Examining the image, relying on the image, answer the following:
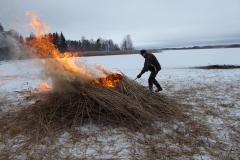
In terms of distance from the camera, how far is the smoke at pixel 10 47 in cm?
640

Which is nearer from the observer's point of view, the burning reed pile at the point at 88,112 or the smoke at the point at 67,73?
the burning reed pile at the point at 88,112

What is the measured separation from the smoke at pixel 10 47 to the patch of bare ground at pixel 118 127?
252 cm

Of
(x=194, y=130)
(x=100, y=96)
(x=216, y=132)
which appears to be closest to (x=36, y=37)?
(x=100, y=96)

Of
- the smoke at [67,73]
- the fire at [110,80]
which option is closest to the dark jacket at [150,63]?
the fire at [110,80]

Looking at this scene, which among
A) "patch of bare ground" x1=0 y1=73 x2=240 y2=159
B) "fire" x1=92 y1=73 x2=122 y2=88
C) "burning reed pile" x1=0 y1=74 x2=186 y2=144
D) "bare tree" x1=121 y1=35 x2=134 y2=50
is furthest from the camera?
"bare tree" x1=121 y1=35 x2=134 y2=50

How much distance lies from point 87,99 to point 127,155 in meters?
2.00

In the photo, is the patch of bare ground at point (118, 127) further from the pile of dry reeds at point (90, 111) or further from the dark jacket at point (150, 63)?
the dark jacket at point (150, 63)

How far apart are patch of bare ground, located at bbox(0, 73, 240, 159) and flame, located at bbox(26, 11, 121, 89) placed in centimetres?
39

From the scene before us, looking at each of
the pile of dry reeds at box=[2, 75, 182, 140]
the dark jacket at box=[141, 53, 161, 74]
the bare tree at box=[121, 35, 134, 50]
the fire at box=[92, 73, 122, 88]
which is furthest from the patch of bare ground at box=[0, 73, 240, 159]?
the bare tree at box=[121, 35, 134, 50]

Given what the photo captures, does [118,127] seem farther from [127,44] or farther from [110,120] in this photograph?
[127,44]

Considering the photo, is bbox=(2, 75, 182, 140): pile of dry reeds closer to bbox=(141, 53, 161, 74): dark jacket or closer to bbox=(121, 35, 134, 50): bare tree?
bbox=(141, 53, 161, 74): dark jacket

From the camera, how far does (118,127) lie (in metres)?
4.30

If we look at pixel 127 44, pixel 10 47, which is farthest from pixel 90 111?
pixel 127 44

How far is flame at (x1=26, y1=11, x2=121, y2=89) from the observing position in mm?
5055
